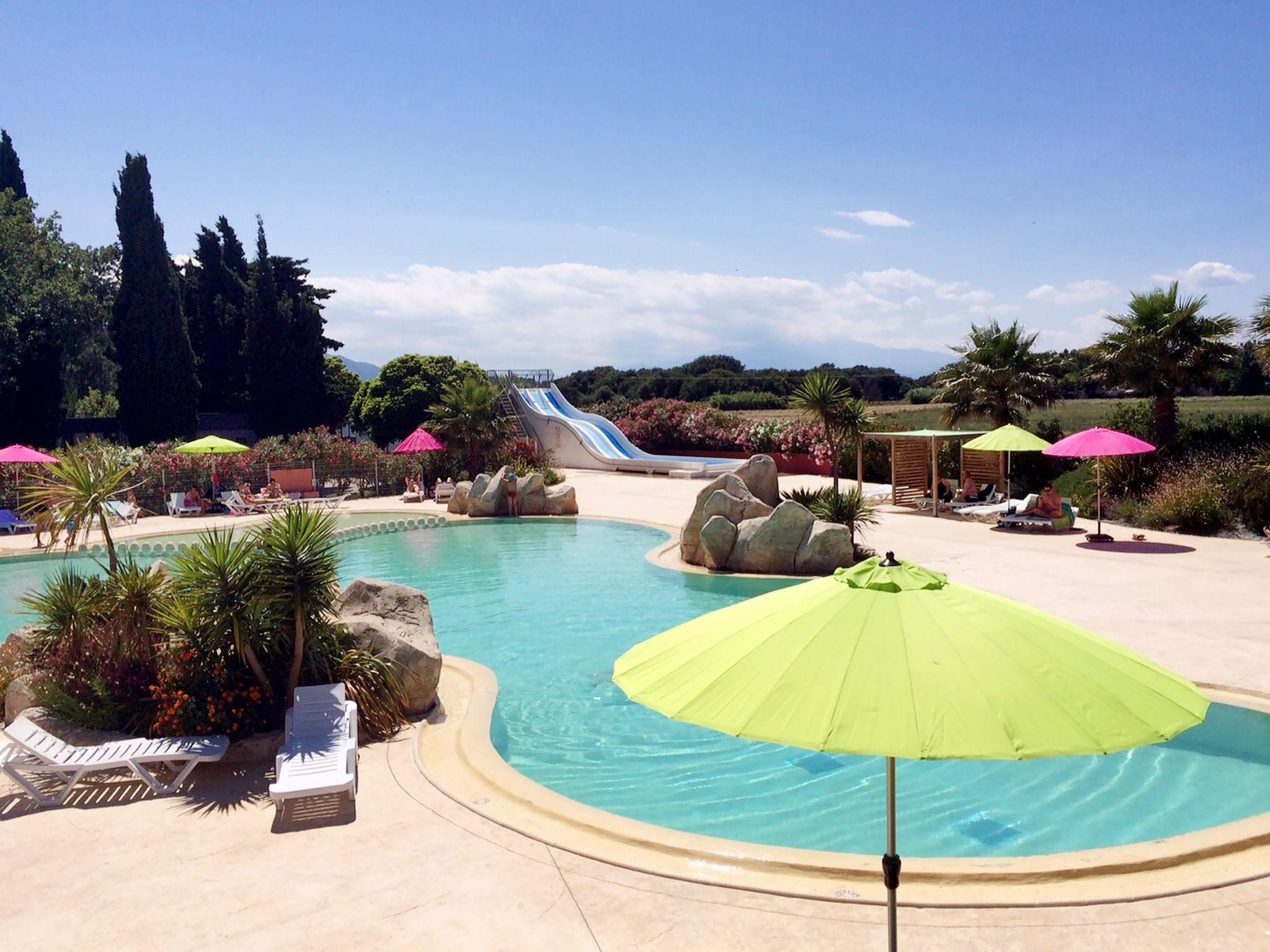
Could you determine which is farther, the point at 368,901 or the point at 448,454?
the point at 448,454

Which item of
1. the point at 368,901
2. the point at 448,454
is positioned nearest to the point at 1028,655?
the point at 368,901

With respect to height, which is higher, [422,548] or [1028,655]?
[1028,655]

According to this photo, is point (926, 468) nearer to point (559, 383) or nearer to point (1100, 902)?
point (1100, 902)

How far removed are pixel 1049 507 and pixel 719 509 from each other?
6.82m

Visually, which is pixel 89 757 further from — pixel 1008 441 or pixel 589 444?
pixel 589 444

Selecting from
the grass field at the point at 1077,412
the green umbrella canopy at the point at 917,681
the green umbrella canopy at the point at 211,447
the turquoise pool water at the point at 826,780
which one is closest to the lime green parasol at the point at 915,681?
the green umbrella canopy at the point at 917,681

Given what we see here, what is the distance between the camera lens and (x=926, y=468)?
70.7 ft

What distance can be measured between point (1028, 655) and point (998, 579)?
1028cm

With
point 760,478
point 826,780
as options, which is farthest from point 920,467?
point 826,780

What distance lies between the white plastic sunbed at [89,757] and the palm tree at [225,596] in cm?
81

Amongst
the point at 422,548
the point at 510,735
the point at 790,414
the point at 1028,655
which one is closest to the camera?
the point at 1028,655

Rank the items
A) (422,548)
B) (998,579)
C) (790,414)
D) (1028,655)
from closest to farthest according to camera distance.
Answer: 1. (1028,655)
2. (998,579)
3. (422,548)
4. (790,414)

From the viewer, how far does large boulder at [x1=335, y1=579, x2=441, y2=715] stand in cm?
757

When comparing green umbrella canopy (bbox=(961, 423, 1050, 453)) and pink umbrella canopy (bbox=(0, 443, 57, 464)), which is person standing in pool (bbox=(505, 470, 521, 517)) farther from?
green umbrella canopy (bbox=(961, 423, 1050, 453))
